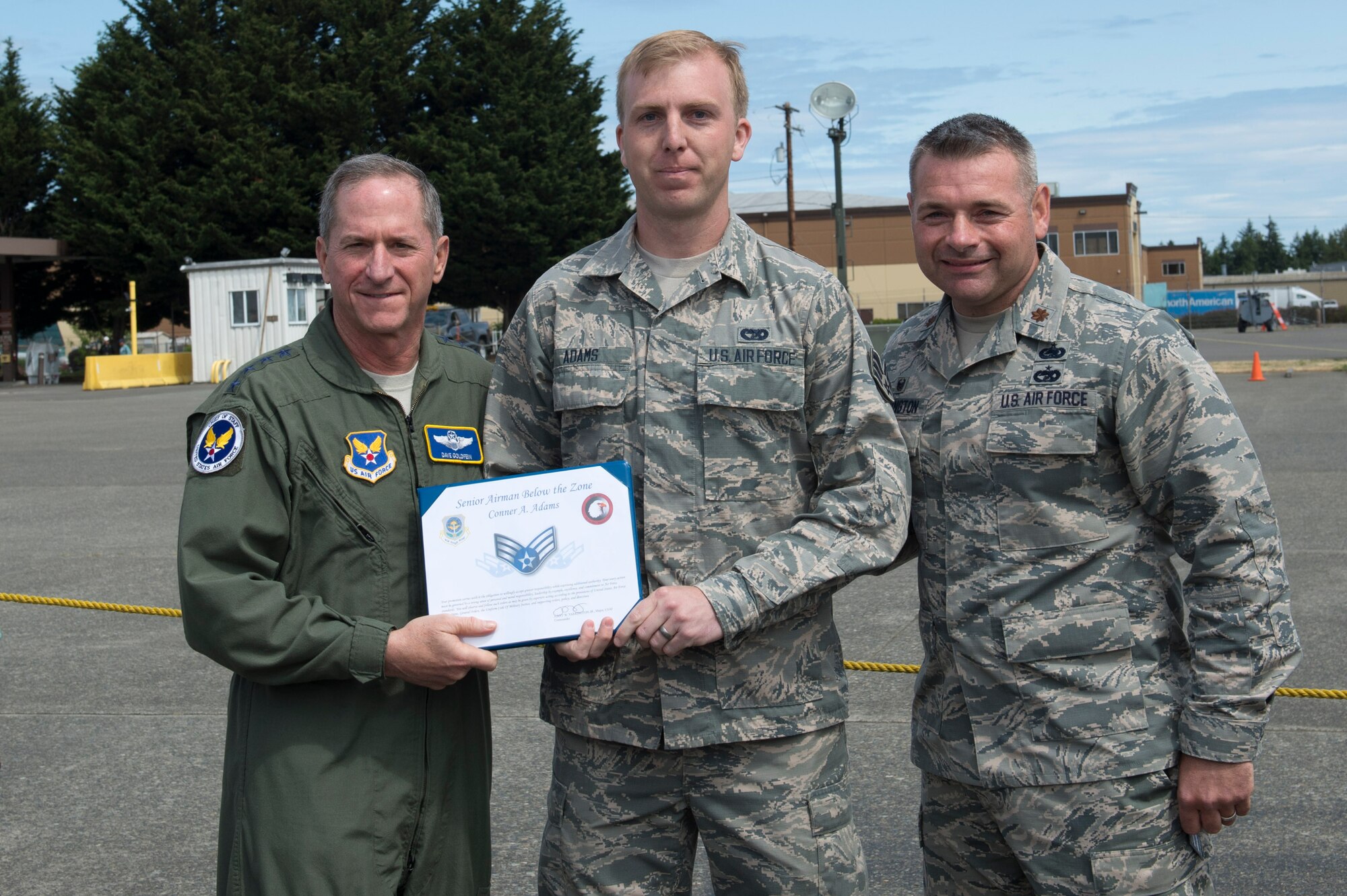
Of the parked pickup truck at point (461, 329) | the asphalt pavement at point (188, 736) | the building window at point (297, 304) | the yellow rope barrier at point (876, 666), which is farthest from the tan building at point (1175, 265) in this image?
the yellow rope barrier at point (876, 666)

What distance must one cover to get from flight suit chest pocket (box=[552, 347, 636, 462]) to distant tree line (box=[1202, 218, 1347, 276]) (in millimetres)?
136398

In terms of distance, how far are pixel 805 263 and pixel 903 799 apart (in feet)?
8.40

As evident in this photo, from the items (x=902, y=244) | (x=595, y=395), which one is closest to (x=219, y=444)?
(x=595, y=395)

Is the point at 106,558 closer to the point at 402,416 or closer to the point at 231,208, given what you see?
the point at 402,416

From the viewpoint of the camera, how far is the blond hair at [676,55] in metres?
2.72

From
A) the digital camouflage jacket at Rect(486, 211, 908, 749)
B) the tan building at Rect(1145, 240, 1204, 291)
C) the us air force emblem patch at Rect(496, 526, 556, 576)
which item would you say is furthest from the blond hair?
the tan building at Rect(1145, 240, 1204, 291)

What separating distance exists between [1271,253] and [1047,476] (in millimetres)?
146870

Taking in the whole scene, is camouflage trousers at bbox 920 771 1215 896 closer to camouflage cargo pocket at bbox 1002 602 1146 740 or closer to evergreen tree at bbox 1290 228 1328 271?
camouflage cargo pocket at bbox 1002 602 1146 740

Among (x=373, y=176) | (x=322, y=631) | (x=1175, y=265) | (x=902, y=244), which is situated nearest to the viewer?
(x=322, y=631)

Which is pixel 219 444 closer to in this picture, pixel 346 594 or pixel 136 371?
pixel 346 594

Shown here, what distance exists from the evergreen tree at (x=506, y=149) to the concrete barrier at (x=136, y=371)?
34.4ft

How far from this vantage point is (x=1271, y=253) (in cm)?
13312

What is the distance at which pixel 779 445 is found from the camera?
2.82 metres

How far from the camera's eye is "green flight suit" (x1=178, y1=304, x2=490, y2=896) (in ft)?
8.55
